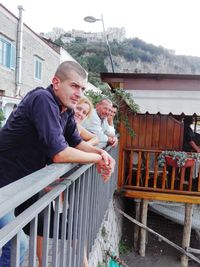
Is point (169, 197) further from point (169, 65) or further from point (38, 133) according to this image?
point (169, 65)

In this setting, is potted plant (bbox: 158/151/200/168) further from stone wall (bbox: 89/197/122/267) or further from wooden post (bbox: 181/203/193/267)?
stone wall (bbox: 89/197/122/267)

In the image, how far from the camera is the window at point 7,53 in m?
13.1

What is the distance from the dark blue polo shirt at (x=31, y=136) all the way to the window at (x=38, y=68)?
15.4 meters

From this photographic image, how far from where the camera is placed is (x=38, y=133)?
1.53 meters

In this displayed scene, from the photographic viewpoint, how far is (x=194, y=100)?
6.56 metres

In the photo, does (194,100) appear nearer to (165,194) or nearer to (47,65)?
(165,194)

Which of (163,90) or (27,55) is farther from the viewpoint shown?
(27,55)

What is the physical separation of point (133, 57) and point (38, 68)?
4838cm

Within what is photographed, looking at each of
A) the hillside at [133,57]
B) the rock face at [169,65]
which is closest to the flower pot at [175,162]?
the hillside at [133,57]

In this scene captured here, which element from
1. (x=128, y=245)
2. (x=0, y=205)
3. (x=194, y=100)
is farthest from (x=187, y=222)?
(x=0, y=205)

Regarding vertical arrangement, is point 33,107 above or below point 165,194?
above

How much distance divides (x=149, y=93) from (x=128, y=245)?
4.14m

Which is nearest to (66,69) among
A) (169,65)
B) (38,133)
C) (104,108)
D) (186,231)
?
(38,133)

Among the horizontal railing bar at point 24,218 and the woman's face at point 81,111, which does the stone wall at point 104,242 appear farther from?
the horizontal railing bar at point 24,218
